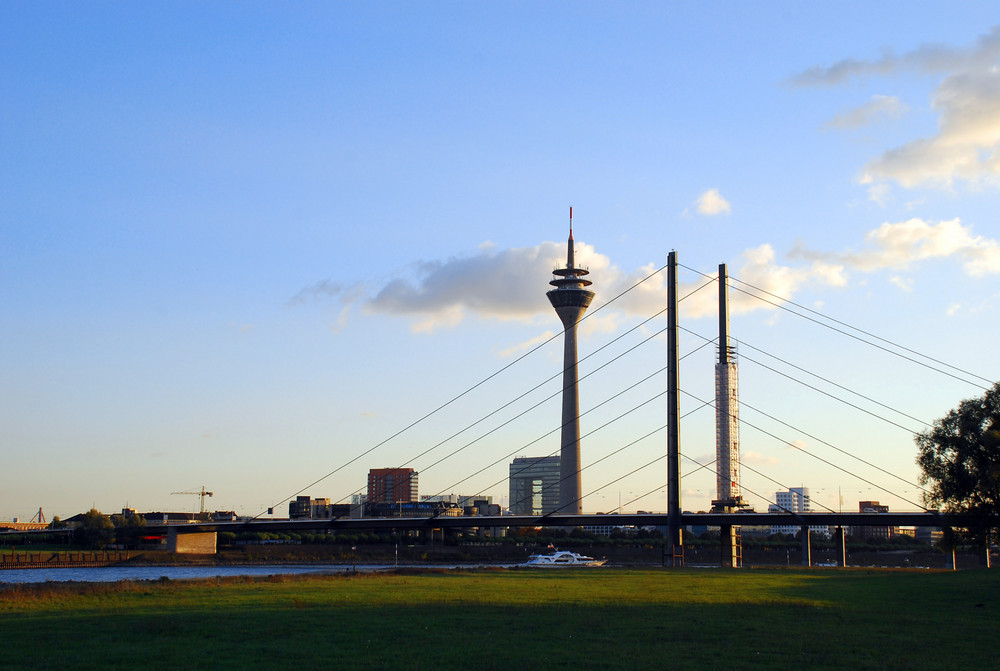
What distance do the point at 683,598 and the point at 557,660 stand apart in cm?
1527

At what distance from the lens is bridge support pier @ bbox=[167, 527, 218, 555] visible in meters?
127

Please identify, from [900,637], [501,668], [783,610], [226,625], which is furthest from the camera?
[783,610]

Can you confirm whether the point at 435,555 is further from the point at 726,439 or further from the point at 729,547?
the point at 729,547

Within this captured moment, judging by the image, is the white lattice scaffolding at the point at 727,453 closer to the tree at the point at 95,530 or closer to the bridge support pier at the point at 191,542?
the bridge support pier at the point at 191,542

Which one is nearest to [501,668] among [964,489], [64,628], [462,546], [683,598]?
[64,628]

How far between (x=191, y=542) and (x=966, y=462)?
104 meters

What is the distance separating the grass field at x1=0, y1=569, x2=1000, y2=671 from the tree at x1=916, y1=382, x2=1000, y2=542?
938 inches

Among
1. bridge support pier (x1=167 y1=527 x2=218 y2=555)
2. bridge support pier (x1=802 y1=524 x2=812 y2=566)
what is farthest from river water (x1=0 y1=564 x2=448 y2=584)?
bridge support pier (x1=802 y1=524 x2=812 y2=566)

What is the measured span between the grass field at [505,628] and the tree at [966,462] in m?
23.8

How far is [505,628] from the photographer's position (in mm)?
22984

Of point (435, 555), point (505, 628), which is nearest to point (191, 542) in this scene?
point (435, 555)

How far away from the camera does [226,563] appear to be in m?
121

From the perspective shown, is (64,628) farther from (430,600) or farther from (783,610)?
(783,610)

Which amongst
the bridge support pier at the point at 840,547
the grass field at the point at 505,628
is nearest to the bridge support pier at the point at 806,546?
the bridge support pier at the point at 840,547
